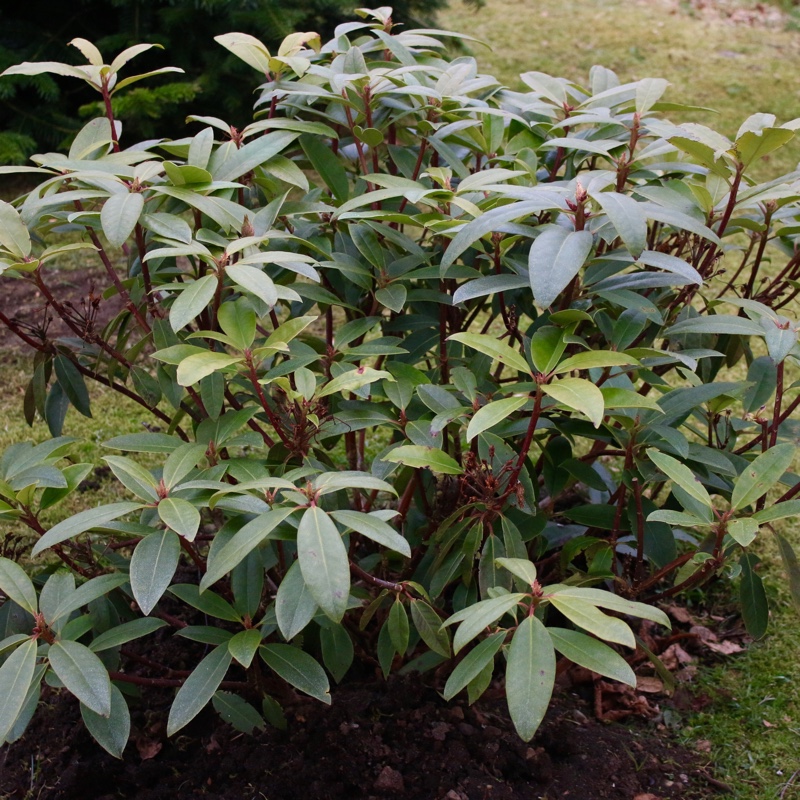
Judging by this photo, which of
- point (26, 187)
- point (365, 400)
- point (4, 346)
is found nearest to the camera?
point (365, 400)

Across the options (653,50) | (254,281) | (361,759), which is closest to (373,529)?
(254,281)

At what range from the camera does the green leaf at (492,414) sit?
1.23 metres

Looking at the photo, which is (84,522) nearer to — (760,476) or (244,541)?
(244,541)

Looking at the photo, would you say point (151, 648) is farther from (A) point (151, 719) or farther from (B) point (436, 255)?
(B) point (436, 255)

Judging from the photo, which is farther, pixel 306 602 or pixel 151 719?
pixel 151 719

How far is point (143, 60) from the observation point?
15.5 feet

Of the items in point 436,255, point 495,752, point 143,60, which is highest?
point 436,255

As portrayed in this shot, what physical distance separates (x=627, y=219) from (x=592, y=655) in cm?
63

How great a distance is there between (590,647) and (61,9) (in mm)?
4828

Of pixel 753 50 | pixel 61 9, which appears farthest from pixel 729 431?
pixel 753 50

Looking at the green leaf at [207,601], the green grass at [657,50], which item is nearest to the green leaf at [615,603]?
the green leaf at [207,601]

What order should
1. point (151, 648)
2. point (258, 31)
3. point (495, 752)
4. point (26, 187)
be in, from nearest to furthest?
point (495, 752) < point (151, 648) < point (258, 31) < point (26, 187)

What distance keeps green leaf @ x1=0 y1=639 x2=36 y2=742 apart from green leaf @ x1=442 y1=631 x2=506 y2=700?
60cm

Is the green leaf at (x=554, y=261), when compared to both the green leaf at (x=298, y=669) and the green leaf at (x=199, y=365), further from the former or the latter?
the green leaf at (x=298, y=669)
